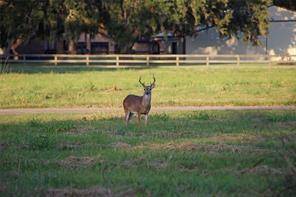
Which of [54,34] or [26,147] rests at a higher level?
[54,34]

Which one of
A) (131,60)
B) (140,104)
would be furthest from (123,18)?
(140,104)

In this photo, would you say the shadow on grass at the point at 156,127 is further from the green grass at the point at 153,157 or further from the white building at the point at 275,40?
the white building at the point at 275,40

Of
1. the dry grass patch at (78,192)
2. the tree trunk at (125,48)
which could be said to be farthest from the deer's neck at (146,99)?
the tree trunk at (125,48)

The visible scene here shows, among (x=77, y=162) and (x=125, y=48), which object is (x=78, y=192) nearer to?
(x=77, y=162)

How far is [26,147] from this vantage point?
14.0 metres

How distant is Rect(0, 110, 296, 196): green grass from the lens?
1007 cm

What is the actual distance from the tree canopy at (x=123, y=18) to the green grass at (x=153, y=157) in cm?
4053

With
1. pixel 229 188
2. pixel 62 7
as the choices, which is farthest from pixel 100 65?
pixel 229 188

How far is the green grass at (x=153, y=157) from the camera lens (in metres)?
10.1

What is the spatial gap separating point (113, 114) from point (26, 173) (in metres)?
10.6

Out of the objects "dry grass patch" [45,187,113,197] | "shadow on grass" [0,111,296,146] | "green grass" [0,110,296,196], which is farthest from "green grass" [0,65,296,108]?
"dry grass patch" [45,187,113,197]

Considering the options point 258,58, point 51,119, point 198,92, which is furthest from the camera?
point 258,58

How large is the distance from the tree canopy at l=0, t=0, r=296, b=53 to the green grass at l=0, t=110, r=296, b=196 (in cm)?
4053

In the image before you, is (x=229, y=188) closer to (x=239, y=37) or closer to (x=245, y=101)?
(x=245, y=101)
